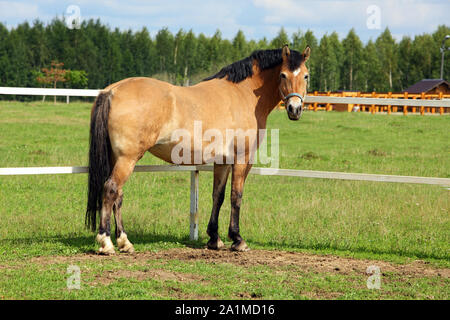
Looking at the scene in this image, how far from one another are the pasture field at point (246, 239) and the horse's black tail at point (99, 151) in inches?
27.5

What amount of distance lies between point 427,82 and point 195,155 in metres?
53.3

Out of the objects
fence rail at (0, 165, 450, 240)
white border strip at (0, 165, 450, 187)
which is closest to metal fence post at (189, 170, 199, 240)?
fence rail at (0, 165, 450, 240)

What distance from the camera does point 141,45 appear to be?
244 ft

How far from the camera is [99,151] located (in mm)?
5328

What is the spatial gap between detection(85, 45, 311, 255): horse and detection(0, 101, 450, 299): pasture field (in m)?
0.58

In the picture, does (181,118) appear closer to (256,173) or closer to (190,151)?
(190,151)

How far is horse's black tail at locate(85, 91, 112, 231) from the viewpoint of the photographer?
17.3 ft

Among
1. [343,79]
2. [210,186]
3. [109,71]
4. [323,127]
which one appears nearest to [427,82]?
[343,79]

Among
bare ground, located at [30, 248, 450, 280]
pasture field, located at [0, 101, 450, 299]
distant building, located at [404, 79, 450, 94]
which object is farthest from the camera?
distant building, located at [404, 79, 450, 94]

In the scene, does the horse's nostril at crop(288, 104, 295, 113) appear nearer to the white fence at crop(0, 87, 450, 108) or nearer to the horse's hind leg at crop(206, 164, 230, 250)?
the white fence at crop(0, 87, 450, 108)

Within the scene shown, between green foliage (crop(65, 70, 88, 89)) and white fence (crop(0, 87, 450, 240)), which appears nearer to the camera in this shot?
white fence (crop(0, 87, 450, 240))

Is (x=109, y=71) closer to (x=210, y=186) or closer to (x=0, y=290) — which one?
(x=210, y=186)

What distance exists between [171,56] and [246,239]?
68527 mm

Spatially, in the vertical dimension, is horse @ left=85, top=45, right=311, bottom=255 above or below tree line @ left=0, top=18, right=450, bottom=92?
below
